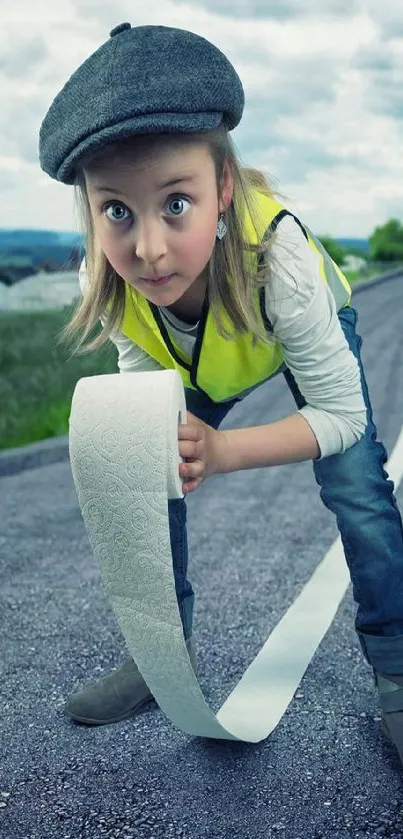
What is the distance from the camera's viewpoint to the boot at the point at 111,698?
2.86 meters

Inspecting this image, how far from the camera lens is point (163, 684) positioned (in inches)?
99.8

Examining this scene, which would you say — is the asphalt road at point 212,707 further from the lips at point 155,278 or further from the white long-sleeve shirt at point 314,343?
the lips at point 155,278

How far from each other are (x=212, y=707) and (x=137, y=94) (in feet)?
5.11

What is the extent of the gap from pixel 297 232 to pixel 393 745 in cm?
126

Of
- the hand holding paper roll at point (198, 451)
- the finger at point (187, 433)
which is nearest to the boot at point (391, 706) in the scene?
the hand holding paper roll at point (198, 451)

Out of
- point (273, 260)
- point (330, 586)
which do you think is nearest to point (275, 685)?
point (330, 586)

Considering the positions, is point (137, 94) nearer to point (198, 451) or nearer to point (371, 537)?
point (198, 451)

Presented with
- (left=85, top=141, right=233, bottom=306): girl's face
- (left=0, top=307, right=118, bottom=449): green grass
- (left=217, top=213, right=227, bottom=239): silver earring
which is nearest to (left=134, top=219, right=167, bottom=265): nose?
(left=85, top=141, right=233, bottom=306): girl's face

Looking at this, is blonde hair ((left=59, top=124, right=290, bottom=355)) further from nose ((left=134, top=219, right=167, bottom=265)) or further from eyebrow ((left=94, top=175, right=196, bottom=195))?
nose ((left=134, top=219, right=167, bottom=265))

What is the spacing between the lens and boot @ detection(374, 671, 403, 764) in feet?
8.73

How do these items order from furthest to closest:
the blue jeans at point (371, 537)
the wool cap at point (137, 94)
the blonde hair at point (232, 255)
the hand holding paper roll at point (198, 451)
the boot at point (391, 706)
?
the blue jeans at point (371, 537) < the boot at point (391, 706) < the blonde hair at point (232, 255) < the hand holding paper roll at point (198, 451) < the wool cap at point (137, 94)

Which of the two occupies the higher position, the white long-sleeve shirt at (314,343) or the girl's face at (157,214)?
the girl's face at (157,214)

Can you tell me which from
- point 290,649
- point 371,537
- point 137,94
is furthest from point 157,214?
point 290,649

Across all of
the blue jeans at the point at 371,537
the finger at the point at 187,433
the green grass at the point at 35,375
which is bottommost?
the green grass at the point at 35,375
